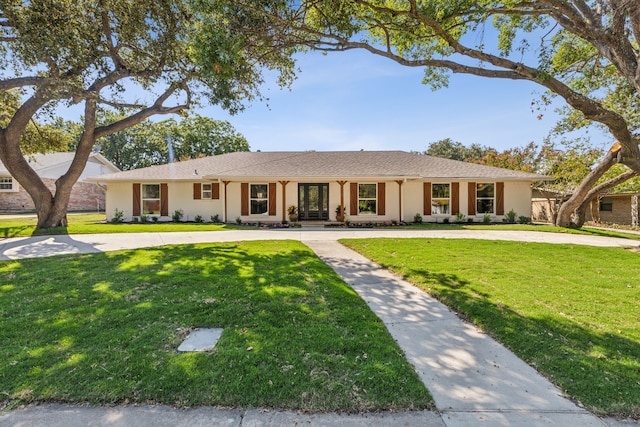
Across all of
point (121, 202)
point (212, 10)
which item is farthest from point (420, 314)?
point (121, 202)

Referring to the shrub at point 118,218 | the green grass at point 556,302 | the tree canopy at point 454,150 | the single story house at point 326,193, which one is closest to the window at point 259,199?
the single story house at point 326,193

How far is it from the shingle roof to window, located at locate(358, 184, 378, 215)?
879 millimetres

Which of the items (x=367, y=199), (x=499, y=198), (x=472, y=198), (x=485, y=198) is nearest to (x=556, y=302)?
(x=367, y=199)

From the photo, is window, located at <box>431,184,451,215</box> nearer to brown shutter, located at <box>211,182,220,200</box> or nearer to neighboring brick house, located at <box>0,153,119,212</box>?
brown shutter, located at <box>211,182,220,200</box>

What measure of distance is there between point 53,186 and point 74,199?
5.85ft

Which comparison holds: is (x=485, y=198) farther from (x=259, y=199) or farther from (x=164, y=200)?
(x=164, y=200)

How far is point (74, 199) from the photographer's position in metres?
24.2

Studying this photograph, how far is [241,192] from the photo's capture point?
48.4 ft

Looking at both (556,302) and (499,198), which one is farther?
(499,198)

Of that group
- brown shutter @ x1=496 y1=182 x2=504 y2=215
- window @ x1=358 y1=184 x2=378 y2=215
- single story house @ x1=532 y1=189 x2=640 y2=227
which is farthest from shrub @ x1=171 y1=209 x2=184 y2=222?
single story house @ x1=532 y1=189 x2=640 y2=227

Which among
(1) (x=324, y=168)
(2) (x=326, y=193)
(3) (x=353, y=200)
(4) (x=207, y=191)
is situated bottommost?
(3) (x=353, y=200)

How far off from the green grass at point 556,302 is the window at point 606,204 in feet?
47.3

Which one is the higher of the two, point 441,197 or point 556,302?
point 441,197

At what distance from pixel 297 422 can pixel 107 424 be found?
1.20 meters
